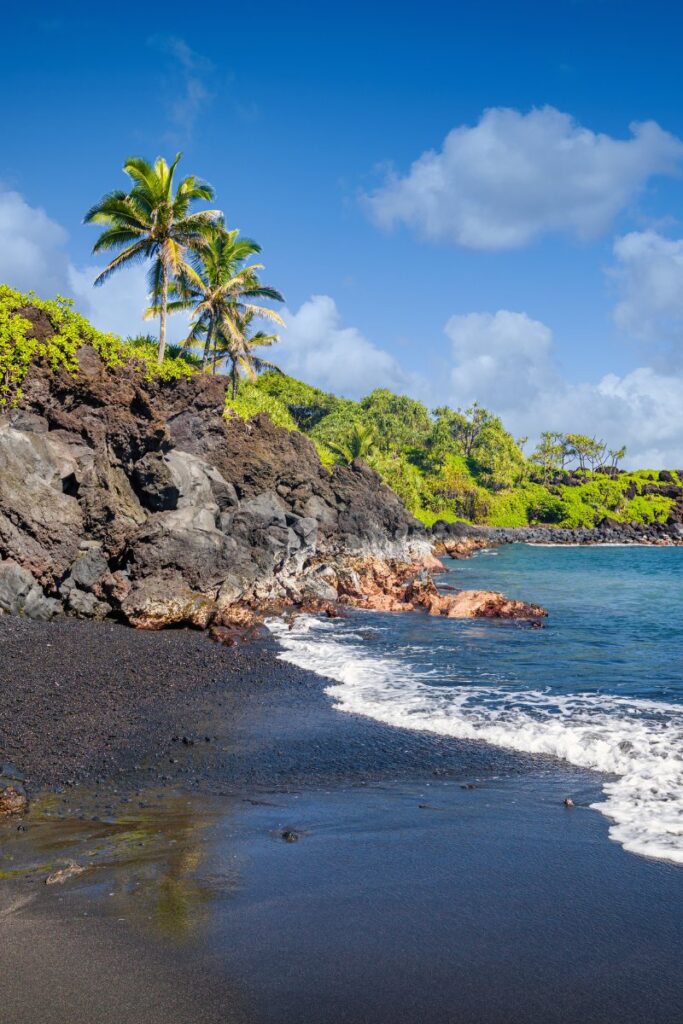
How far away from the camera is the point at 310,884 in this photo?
749cm

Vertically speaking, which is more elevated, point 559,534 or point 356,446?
point 356,446

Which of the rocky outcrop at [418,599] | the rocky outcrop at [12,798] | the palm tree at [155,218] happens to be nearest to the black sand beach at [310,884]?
the rocky outcrop at [12,798]

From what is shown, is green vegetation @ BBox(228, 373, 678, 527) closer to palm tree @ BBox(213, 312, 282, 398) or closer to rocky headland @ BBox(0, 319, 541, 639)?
palm tree @ BBox(213, 312, 282, 398)

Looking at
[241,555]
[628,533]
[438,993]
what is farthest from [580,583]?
[628,533]

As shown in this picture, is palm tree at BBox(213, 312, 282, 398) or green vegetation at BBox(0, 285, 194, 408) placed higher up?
palm tree at BBox(213, 312, 282, 398)

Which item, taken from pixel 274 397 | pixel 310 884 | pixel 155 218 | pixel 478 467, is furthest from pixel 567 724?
pixel 478 467

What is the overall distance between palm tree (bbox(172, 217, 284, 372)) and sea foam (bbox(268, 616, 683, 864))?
3146 cm

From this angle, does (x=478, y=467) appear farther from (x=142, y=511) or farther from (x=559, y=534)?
(x=142, y=511)

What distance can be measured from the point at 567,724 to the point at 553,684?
12.5 feet

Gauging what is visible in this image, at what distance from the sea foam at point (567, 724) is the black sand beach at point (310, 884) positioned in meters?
0.60

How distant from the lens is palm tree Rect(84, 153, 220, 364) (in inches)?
1427

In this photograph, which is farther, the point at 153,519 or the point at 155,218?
the point at 155,218

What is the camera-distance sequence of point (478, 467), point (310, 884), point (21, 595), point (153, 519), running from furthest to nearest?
point (478, 467) → point (153, 519) → point (21, 595) → point (310, 884)

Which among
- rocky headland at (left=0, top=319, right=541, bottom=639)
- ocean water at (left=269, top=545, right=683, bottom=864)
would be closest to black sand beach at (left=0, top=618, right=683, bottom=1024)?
ocean water at (left=269, top=545, right=683, bottom=864)
